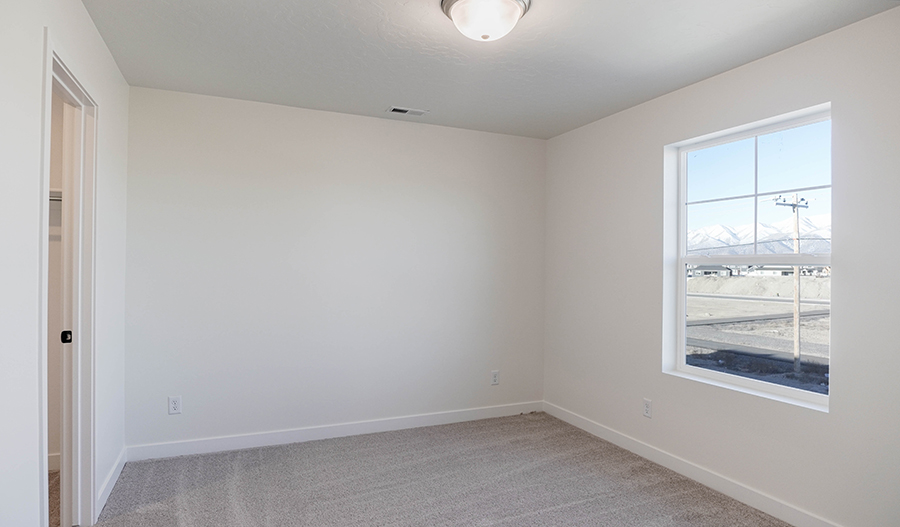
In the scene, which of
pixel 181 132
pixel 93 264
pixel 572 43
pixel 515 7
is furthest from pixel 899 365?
pixel 181 132

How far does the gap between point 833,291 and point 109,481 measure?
404cm

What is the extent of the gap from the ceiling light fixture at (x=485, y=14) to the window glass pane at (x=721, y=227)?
1875mm

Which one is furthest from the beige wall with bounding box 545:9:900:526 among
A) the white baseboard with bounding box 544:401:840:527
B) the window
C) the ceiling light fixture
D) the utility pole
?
the ceiling light fixture

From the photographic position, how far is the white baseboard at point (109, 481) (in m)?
2.65

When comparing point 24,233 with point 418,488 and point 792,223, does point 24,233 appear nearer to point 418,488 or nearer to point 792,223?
point 418,488

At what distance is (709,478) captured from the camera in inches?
121

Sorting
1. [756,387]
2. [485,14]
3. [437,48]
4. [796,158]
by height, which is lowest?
[756,387]

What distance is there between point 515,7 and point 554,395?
3386 millimetres

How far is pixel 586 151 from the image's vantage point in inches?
166

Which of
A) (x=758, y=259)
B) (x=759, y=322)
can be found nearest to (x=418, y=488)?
(x=759, y=322)

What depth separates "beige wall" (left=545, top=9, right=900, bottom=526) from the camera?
7.66 ft

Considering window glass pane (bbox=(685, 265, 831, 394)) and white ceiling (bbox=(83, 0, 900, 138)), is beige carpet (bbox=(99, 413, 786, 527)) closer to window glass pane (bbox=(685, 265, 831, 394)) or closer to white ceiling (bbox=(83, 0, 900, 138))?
window glass pane (bbox=(685, 265, 831, 394))

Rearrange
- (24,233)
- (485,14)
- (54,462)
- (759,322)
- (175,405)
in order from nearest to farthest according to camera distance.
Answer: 1. (24,233)
2. (485,14)
3. (759,322)
4. (54,462)
5. (175,405)

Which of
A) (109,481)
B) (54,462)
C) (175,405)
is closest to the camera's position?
(109,481)
